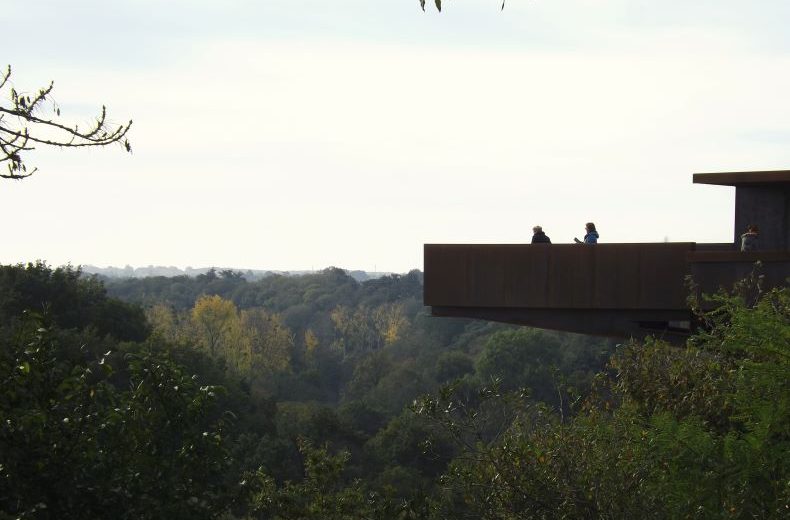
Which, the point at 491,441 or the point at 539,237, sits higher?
the point at 539,237

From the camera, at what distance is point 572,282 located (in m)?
15.0

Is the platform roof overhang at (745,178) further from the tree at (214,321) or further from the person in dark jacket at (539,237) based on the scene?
the tree at (214,321)

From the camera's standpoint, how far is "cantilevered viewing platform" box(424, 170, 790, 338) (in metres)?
14.8

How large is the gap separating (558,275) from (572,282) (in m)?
0.20

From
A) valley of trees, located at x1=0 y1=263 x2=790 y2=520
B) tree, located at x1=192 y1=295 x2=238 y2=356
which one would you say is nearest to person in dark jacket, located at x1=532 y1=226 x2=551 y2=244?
valley of trees, located at x1=0 y1=263 x2=790 y2=520

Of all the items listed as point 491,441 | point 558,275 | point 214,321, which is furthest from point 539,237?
point 214,321

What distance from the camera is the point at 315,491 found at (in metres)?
17.0

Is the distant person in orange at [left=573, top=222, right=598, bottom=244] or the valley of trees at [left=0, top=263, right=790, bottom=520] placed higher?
the distant person in orange at [left=573, top=222, right=598, bottom=244]

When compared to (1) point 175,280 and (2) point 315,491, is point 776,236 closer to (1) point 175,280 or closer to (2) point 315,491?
(2) point 315,491

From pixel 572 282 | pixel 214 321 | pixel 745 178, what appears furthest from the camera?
pixel 214 321

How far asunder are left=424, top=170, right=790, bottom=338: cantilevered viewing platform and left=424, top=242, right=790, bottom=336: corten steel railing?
0.04ft

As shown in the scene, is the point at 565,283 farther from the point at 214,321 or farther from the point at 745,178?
the point at 214,321

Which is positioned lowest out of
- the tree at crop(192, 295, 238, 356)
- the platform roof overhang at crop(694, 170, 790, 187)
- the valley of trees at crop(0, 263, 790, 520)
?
the tree at crop(192, 295, 238, 356)

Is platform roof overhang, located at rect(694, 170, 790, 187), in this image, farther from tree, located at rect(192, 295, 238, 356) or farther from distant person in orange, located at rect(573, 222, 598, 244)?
tree, located at rect(192, 295, 238, 356)
